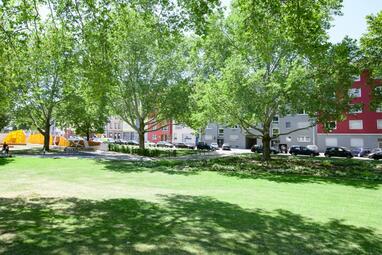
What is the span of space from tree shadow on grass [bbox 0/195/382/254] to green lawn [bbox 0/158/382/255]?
21mm

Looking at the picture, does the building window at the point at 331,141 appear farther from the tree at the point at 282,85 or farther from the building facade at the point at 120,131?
the building facade at the point at 120,131

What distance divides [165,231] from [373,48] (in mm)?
28945

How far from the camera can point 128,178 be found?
68.9 feet

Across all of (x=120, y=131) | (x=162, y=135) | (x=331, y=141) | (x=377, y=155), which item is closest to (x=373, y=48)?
(x=377, y=155)

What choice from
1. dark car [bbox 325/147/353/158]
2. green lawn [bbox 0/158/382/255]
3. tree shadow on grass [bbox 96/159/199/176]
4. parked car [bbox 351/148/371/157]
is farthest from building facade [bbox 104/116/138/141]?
green lawn [bbox 0/158/382/255]

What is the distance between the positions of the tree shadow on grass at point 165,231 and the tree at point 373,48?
23.8 meters

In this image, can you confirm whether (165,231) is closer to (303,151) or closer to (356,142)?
(303,151)

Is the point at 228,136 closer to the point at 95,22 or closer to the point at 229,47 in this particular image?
the point at 229,47

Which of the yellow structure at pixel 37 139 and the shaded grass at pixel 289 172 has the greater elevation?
the yellow structure at pixel 37 139

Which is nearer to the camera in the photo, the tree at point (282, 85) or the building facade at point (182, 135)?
the tree at point (282, 85)

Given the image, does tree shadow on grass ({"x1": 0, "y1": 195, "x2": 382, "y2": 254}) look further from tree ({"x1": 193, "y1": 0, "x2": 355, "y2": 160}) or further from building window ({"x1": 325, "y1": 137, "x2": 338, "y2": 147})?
building window ({"x1": 325, "y1": 137, "x2": 338, "y2": 147})

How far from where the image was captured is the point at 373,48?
3078cm

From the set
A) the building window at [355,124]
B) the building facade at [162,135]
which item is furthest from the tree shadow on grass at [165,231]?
the building facade at [162,135]

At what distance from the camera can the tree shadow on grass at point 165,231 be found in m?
7.26
